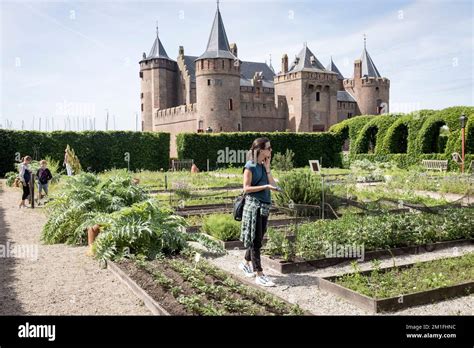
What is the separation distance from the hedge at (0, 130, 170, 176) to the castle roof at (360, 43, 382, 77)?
→ 109 ft

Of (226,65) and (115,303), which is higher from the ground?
(226,65)

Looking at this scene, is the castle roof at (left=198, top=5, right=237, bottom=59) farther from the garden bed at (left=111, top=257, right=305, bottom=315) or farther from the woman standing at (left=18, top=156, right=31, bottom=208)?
the garden bed at (left=111, top=257, right=305, bottom=315)

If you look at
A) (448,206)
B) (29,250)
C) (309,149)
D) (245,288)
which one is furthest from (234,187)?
(309,149)

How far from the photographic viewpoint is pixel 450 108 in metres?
26.0

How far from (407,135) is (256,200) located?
90.4 feet

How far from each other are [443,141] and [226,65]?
19444 millimetres

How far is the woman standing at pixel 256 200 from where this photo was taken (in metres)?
5.80

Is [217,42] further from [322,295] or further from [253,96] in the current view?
[322,295]

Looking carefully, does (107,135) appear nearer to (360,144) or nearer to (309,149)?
(309,149)

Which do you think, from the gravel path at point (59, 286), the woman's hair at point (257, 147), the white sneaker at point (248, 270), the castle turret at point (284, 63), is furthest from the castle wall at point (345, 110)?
the woman's hair at point (257, 147)

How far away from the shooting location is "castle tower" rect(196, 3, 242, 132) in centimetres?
4131

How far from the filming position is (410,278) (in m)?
5.64

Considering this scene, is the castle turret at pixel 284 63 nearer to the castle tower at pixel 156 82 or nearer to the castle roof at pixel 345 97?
the castle roof at pixel 345 97
